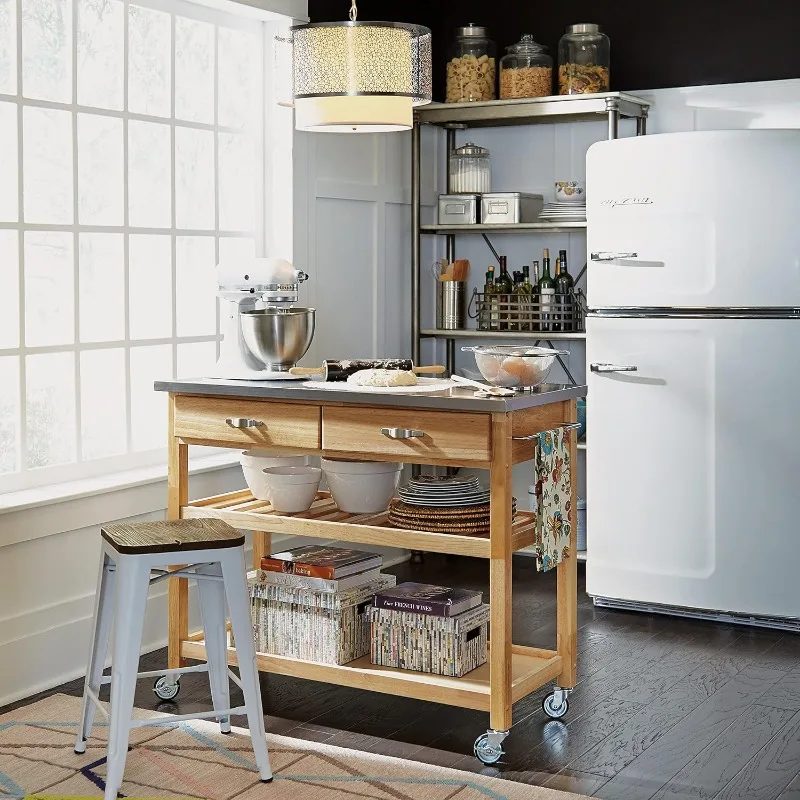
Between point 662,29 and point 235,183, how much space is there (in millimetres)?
1901

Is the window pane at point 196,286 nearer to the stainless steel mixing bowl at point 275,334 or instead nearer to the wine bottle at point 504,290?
the stainless steel mixing bowl at point 275,334

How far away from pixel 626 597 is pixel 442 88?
2490mm

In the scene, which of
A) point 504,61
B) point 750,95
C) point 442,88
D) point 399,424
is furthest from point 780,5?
point 399,424

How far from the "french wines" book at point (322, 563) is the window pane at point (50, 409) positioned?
33.4 inches

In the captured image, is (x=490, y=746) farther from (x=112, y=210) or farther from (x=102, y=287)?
(x=112, y=210)

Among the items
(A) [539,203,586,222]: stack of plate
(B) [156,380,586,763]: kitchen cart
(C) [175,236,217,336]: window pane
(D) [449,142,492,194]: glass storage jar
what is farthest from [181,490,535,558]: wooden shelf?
(D) [449,142,492,194]: glass storage jar

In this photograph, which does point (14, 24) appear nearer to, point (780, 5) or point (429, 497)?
point (429, 497)

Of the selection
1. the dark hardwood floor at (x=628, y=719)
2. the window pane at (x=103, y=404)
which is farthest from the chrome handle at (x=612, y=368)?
the window pane at (x=103, y=404)

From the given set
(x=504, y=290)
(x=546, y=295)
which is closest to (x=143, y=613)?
(x=546, y=295)

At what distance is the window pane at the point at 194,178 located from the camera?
4.42 meters

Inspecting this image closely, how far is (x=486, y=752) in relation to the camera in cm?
315

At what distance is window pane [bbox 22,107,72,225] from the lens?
3.82 m

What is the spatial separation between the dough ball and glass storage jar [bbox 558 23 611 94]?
2076 millimetres

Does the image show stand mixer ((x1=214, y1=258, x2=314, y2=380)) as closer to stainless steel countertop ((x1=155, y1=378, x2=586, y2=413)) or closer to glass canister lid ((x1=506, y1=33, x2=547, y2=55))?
stainless steel countertop ((x1=155, y1=378, x2=586, y2=413))
